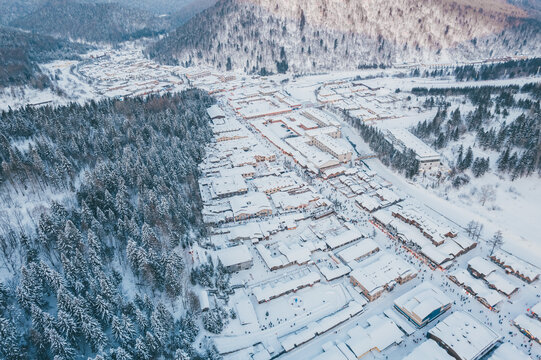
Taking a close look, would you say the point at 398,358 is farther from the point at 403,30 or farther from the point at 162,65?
the point at 403,30

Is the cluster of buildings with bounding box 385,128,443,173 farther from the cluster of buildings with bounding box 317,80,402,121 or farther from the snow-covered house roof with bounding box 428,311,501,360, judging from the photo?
the snow-covered house roof with bounding box 428,311,501,360

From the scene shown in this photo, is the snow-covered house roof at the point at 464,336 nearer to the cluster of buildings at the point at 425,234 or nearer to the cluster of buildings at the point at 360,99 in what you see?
the cluster of buildings at the point at 425,234

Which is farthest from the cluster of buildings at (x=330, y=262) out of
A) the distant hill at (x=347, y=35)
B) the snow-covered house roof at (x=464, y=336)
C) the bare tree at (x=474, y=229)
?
the distant hill at (x=347, y=35)

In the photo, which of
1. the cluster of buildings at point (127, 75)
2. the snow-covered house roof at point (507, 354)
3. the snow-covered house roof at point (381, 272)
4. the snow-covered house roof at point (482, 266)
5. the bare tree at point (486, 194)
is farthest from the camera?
the cluster of buildings at point (127, 75)

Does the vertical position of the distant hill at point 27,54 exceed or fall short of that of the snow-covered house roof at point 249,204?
it exceeds it

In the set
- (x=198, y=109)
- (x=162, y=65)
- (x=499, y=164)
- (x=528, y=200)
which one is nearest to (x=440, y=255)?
(x=528, y=200)
